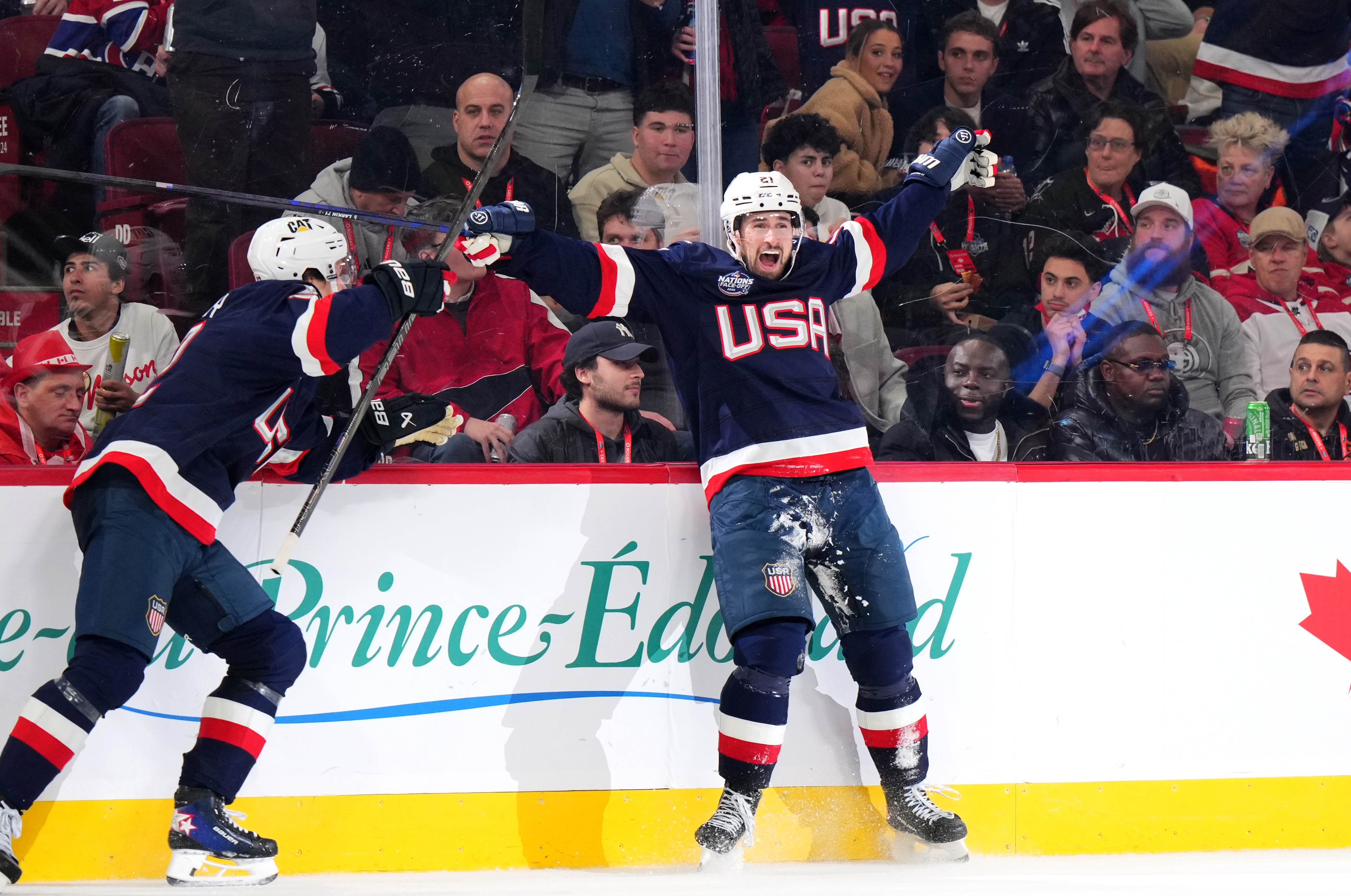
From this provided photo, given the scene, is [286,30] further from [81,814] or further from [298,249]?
[81,814]

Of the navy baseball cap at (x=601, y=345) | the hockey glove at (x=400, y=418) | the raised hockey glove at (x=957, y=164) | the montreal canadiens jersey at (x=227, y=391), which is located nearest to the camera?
the montreal canadiens jersey at (x=227, y=391)

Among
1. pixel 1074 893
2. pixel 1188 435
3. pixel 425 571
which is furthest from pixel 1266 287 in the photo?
pixel 425 571

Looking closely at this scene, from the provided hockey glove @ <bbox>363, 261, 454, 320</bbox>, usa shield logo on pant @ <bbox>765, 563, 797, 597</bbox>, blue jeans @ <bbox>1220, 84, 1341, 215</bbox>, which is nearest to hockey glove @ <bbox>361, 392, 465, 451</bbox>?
hockey glove @ <bbox>363, 261, 454, 320</bbox>

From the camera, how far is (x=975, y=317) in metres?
3.29

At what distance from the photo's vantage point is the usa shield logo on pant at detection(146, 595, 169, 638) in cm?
233

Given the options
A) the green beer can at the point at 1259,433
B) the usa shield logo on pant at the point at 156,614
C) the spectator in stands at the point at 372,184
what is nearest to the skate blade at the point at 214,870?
the usa shield logo on pant at the point at 156,614

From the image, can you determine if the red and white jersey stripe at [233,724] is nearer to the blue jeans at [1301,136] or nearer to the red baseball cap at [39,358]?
the red baseball cap at [39,358]

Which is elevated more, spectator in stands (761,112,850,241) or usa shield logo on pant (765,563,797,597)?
spectator in stands (761,112,850,241)

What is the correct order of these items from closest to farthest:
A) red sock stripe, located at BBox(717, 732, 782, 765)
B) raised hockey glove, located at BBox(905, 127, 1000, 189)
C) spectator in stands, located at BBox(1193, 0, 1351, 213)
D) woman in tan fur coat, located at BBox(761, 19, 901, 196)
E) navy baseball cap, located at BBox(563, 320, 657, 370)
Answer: red sock stripe, located at BBox(717, 732, 782, 765) → raised hockey glove, located at BBox(905, 127, 1000, 189) → navy baseball cap, located at BBox(563, 320, 657, 370) → woman in tan fur coat, located at BBox(761, 19, 901, 196) → spectator in stands, located at BBox(1193, 0, 1351, 213)

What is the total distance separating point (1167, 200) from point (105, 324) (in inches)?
118

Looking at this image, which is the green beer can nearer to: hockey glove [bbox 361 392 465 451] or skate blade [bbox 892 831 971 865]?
skate blade [bbox 892 831 971 865]

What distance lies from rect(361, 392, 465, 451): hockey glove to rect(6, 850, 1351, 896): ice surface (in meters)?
0.99

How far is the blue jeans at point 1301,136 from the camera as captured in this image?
11.8 ft

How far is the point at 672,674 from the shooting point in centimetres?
277
